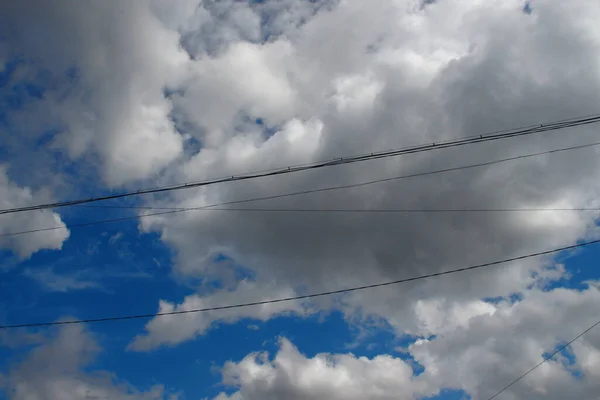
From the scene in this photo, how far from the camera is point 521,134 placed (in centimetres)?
1541

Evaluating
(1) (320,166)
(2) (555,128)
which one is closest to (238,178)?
(1) (320,166)

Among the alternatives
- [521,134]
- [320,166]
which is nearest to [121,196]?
[320,166]

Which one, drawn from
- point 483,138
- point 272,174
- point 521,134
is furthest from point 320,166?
point 521,134

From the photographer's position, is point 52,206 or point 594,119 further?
point 52,206

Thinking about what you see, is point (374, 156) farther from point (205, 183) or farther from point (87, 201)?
point (87, 201)

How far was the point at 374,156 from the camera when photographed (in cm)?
1561

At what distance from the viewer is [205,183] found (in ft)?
53.3

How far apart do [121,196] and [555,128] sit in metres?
15.0

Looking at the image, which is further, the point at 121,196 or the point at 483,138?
the point at 121,196

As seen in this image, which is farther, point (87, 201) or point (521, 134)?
point (87, 201)

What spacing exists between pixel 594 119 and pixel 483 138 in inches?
146

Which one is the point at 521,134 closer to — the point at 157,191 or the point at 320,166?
the point at 320,166

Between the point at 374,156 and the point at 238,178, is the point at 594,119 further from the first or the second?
the point at 238,178

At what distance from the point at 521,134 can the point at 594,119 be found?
2387 millimetres
